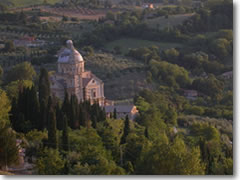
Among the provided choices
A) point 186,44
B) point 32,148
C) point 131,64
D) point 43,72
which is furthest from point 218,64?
point 32,148

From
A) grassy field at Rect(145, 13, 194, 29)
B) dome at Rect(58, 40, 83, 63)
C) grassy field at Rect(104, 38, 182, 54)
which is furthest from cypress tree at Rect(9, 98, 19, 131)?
grassy field at Rect(145, 13, 194, 29)

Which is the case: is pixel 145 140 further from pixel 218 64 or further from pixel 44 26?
pixel 44 26

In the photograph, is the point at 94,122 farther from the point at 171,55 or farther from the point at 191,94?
the point at 171,55

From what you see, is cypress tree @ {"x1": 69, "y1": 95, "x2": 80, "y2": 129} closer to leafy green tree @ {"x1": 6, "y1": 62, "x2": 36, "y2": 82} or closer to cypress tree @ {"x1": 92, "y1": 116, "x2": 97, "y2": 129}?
cypress tree @ {"x1": 92, "y1": 116, "x2": 97, "y2": 129}

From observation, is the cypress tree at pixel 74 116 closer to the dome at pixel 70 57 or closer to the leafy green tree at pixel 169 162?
the leafy green tree at pixel 169 162

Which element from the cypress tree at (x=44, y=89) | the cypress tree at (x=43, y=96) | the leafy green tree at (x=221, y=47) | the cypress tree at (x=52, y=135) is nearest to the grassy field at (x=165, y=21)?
the leafy green tree at (x=221, y=47)

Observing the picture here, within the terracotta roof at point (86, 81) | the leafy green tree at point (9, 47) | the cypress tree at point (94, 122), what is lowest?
the cypress tree at point (94, 122)

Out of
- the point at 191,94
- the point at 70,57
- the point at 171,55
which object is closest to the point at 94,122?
the point at 70,57
